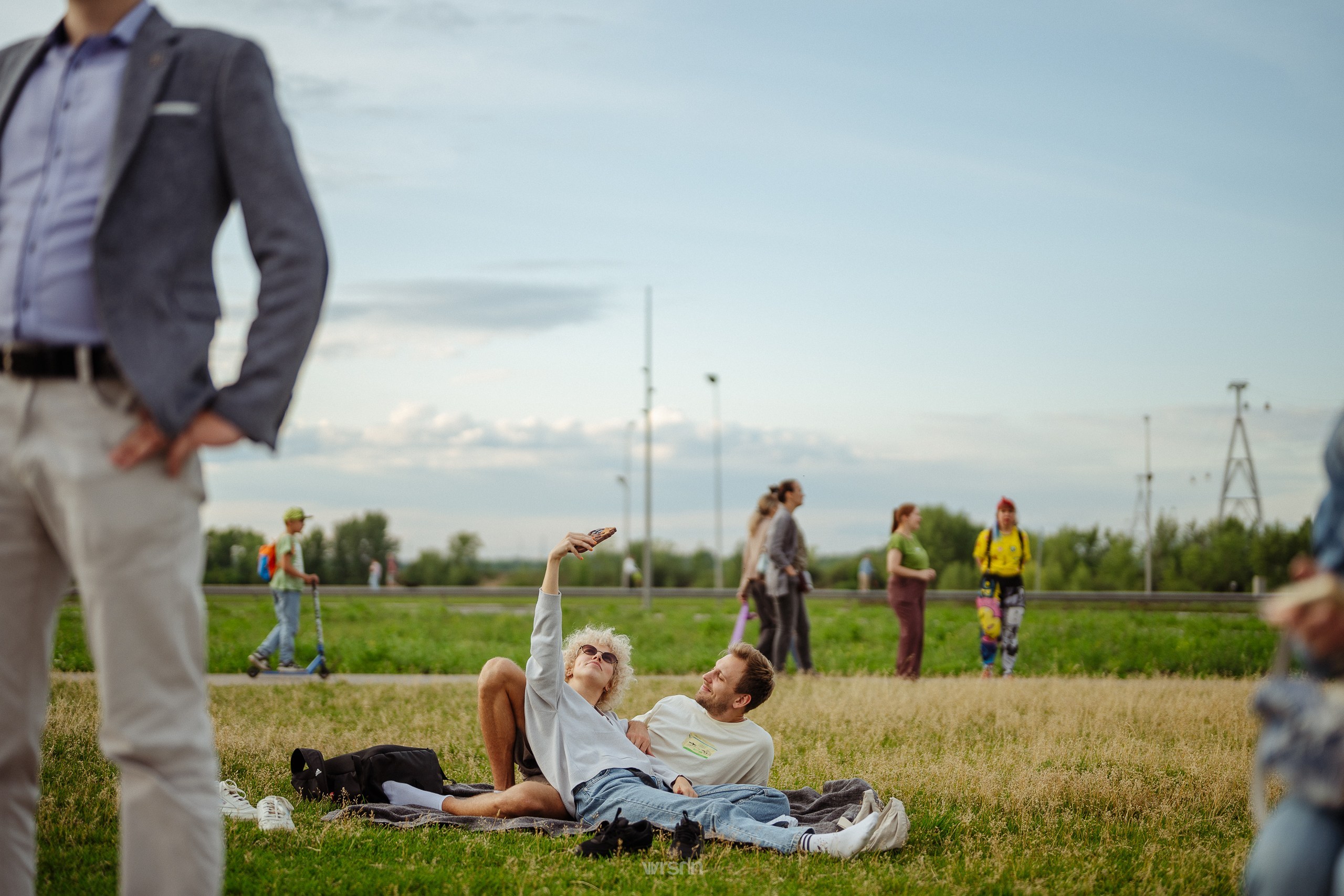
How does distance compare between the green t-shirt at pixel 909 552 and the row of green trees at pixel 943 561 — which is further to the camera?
the row of green trees at pixel 943 561

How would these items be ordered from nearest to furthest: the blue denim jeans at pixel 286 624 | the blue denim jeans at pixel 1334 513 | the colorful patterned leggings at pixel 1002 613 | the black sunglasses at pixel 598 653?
the blue denim jeans at pixel 1334 513
the black sunglasses at pixel 598 653
the blue denim jeans at pixel 286 624
the colorful patterned leggings at pixel 1002 613

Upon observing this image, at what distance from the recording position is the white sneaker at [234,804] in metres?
5.59

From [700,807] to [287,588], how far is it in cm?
889

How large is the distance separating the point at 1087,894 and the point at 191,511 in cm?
387

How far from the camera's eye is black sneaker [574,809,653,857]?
5.11 meters

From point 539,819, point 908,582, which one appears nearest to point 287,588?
point 908,582

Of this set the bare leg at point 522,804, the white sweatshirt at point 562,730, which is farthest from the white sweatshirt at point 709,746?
the bare leg at point 522,804

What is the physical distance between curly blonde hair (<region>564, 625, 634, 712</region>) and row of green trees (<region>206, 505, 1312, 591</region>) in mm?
47794

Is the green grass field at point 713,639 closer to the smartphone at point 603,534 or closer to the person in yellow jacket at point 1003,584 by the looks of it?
the person in yellow jacket at point 1003,584

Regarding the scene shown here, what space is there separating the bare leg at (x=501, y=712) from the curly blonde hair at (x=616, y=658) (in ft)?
0.92

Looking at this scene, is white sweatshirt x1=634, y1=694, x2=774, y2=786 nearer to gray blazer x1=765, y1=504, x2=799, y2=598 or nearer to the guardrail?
gray blazer x1=765, y1=504, x2=799, y2=598

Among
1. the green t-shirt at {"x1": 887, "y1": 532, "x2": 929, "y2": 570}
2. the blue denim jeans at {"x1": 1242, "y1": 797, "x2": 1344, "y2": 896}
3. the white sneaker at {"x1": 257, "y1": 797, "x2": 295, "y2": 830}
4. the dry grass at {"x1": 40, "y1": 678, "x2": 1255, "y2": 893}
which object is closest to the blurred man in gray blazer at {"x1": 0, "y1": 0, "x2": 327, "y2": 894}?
the dry grass at {"x1": 40, "y1": 678, "x2": 1255, "y2": 893}

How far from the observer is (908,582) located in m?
13.2

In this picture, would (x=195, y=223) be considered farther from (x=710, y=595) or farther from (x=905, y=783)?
(x=710, y=595)
